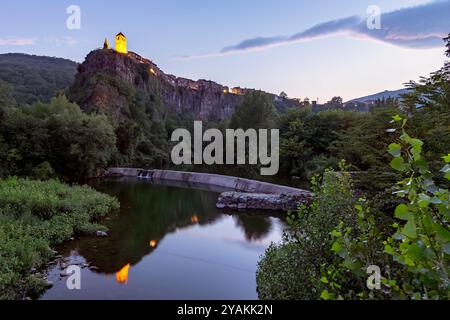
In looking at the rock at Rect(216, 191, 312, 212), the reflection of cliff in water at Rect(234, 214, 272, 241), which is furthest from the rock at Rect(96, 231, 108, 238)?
the rock at Rect(216, 191, 312, 212)

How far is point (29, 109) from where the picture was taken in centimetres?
2667

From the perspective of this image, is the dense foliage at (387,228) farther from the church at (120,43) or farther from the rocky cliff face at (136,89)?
the church at (120,43)

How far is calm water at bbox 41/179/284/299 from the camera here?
852 centimetres

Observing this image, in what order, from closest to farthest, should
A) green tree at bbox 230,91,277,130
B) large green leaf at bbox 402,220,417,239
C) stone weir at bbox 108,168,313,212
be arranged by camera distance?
1. large green leaf at bbox 402,220,417,239
2. stone weir at bbox 108,168,313,212
3. green tree at bbox 230,91,277,130

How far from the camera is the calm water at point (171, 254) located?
852cm

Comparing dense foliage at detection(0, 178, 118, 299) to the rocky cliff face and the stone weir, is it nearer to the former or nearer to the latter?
the stone weir

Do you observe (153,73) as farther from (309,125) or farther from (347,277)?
(347,277)

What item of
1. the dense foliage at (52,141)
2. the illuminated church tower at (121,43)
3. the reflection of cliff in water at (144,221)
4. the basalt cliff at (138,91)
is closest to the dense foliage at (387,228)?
the reflection of cliff in water at (144,221)

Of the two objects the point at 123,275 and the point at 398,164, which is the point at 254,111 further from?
the point at 398,164

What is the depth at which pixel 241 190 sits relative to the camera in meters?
25.3

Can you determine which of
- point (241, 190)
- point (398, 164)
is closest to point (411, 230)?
point (398, 164)

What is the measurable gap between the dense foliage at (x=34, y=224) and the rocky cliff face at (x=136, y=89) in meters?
36.1
